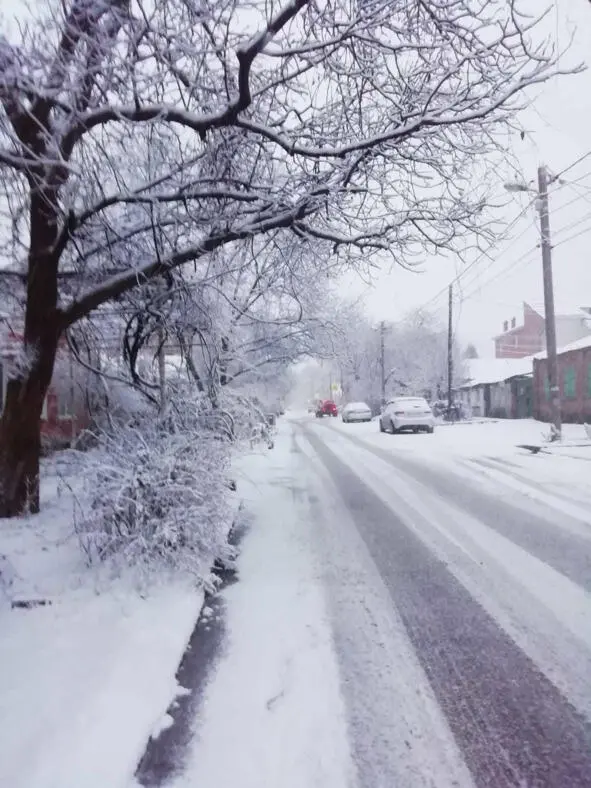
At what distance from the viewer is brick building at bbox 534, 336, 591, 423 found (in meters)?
28.8

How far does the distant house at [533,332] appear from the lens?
6228 centimetres

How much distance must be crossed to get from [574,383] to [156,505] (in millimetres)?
28255

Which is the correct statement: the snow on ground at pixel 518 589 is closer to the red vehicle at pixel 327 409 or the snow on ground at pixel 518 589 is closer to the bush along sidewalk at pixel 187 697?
the bush along sidewalk at pixel 187 697

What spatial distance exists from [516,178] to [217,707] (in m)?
6.45

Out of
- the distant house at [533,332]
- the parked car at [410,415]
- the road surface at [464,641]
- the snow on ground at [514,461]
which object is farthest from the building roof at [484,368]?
the road surface at [464,641]

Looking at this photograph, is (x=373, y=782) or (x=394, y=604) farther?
(x=394, y=604)

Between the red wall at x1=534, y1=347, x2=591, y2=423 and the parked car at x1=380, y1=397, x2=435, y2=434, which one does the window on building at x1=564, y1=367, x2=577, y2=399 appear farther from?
the parked car at x1=380, y1=397, x2=435, y2=434

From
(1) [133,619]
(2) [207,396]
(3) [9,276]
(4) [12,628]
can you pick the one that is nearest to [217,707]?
(1) [133,619]

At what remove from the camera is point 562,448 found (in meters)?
17.3

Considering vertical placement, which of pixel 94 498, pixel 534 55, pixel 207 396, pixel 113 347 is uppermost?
pixel 534 55

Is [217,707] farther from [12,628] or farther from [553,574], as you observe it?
[553,574]

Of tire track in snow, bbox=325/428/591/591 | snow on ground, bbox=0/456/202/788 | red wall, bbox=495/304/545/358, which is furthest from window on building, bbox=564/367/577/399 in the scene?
red wall, bbox=495/304/545/358

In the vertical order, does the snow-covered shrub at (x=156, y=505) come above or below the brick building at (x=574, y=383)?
below

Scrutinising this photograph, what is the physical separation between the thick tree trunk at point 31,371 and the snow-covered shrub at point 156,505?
Answer: 202 cm
